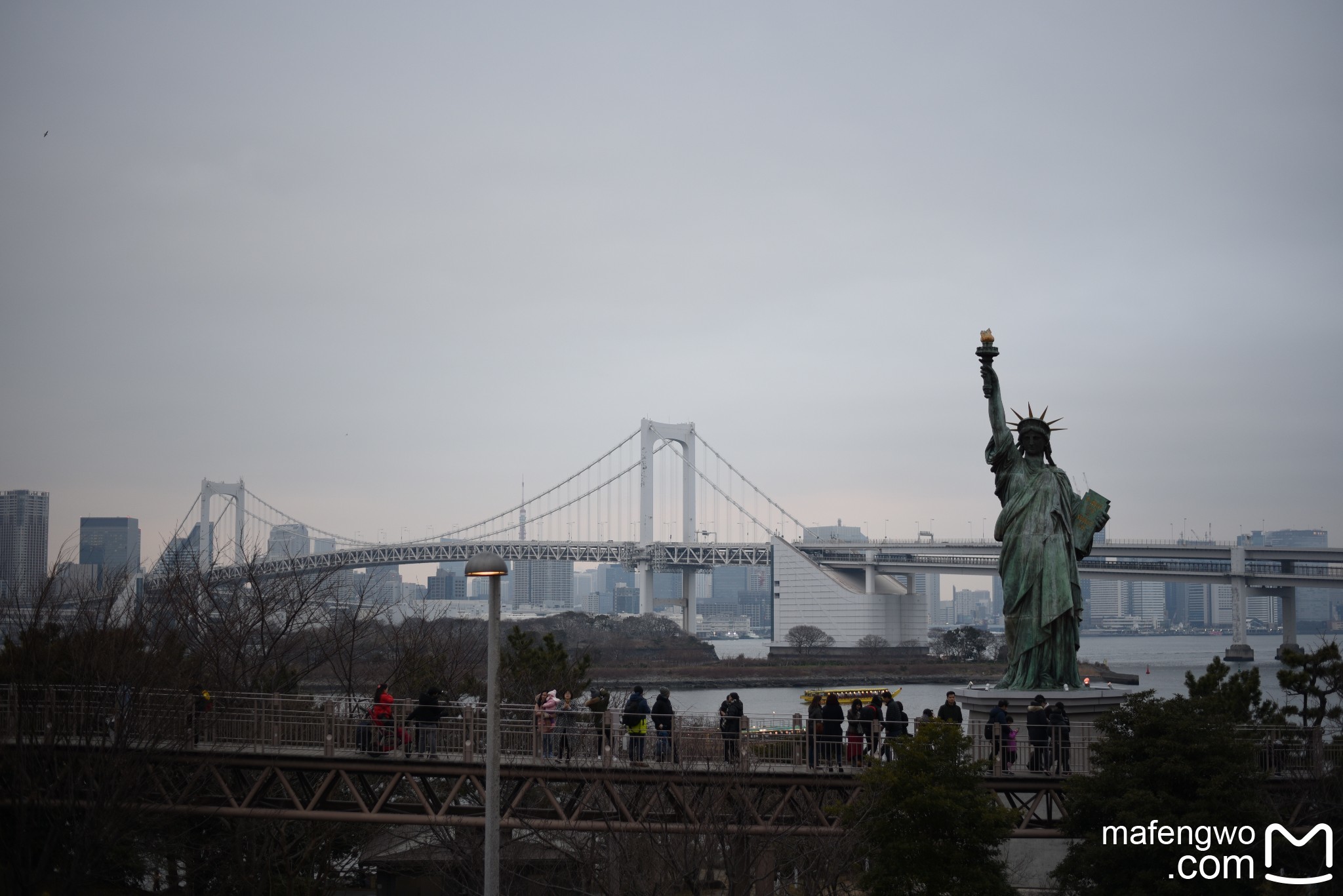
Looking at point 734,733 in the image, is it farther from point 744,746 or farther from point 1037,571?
point 1037,571

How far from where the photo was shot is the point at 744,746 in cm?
1428

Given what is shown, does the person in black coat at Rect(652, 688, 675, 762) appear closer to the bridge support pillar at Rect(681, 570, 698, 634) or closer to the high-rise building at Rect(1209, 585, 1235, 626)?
the bridge support pillar at Rect(681, 570, 698, 634)

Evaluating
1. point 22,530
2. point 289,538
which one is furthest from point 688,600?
point 22,530

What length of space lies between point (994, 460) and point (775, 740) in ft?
16.0

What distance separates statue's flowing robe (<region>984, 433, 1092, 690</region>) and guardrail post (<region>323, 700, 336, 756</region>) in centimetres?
813

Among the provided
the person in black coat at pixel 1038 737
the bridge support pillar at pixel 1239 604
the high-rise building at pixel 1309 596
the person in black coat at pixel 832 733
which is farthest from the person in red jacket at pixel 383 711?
the high-rise building at pixel 1309 596

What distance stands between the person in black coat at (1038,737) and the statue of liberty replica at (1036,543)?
3.33ft

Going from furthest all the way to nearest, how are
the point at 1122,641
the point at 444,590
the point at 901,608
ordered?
the point at 444,590 < the point at 1122,641 < the point at 901,608

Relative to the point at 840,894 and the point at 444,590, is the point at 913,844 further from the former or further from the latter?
the point at 444,590

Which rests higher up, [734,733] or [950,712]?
[950,712]

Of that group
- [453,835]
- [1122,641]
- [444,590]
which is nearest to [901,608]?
[453,835]

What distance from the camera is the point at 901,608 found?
292ft

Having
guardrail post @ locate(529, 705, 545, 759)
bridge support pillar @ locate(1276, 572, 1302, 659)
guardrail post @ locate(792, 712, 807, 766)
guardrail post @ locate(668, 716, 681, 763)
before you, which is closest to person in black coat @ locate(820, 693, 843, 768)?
guardrail post @ locate(792, 712, 807, 766)

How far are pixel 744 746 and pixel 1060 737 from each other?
11.6 ft
